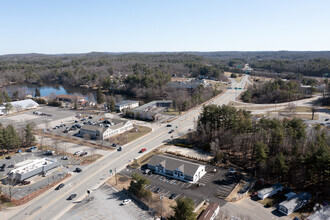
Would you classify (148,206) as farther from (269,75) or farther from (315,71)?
(315,71)

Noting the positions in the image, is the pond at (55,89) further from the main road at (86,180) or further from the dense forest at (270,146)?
the dense forest at (270,146)

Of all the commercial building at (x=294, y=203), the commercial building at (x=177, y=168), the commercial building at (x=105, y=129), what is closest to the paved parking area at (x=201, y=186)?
the commercial building at (x=177, y=168)

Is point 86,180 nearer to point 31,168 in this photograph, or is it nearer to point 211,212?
point 31,168

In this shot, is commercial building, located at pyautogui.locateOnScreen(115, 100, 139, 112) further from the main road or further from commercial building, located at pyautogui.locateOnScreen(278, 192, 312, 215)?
commercial building, located at pyautogui.locateOnScreen(278, 192, 312, 215)

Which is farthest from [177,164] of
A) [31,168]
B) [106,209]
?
[31,168]

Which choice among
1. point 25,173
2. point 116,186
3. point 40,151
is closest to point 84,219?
point 116,186

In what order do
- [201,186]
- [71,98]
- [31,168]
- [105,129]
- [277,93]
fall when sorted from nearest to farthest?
[201,186] < [31,168] < [105,129] < [277,93] < [71,98]

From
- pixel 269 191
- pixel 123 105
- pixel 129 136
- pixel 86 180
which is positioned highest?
pixel 123 105
